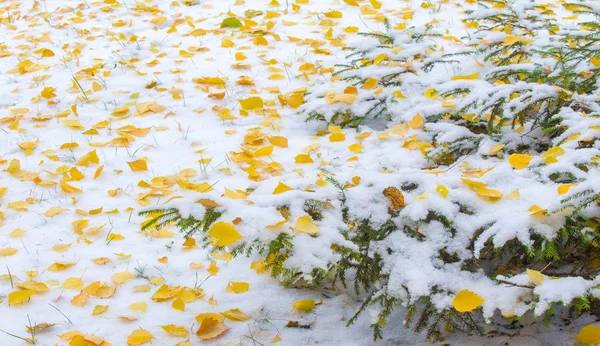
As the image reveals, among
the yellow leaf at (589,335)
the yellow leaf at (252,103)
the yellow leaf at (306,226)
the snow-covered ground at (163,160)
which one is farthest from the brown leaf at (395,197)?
the yellow leaf at (252,103)

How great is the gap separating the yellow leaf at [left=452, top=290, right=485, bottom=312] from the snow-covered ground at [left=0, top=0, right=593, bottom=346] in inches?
11.3

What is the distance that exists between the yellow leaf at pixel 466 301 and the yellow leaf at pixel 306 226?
1.40ft

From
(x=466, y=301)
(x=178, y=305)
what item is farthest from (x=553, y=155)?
(x=178, y=305)

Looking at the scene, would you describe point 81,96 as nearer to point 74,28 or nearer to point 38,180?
point 38,180

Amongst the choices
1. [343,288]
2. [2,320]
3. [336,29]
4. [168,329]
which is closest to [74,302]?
[2,320]

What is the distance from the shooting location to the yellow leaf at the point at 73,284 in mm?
2029

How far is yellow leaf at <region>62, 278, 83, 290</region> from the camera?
2029 millimetres

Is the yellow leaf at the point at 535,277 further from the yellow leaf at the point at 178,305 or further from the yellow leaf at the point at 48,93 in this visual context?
the yellow leaf at the point at 48,93

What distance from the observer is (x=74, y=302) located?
195cm

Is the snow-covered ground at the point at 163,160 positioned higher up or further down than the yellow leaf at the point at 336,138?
further down

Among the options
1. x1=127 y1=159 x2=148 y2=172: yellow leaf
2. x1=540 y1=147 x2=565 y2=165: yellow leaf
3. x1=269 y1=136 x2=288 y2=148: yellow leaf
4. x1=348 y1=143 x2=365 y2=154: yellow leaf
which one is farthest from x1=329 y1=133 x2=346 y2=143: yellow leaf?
x1=540 y1=147 x2=565 y2=165: yellow leaf

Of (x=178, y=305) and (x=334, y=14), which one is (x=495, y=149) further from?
(x=334, y=14)

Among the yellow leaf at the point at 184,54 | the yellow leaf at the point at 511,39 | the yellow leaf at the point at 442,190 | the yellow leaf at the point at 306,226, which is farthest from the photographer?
the yellow leaf at the point at 184,54

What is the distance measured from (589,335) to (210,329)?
1.20 meters
